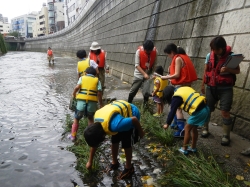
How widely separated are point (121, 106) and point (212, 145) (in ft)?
6.32

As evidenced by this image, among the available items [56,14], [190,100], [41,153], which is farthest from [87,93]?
[56,14]

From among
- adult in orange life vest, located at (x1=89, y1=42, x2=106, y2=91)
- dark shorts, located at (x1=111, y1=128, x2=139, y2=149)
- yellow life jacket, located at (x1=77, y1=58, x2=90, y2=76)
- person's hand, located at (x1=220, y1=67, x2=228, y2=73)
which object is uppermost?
person's hand, located at (x1=220, y1=67, x2=228, y2=73)

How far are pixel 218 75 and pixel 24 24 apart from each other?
130340 millimetres

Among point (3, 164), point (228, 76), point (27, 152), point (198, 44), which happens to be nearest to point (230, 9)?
point (198, 44)

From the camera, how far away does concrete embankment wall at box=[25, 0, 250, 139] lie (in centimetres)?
430

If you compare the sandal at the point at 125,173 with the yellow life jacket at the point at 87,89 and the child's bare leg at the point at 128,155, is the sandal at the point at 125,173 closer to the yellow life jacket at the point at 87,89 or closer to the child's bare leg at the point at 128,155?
the child's bare leg at the point at 128,155

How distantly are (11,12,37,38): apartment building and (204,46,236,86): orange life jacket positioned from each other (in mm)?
117789

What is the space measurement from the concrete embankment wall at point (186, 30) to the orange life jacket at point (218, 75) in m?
0.78

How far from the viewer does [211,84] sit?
3852mm

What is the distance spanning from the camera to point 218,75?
3.71 m

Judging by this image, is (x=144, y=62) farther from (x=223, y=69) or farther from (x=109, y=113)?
(x=109, y=113)

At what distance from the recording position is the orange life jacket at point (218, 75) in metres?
3.62

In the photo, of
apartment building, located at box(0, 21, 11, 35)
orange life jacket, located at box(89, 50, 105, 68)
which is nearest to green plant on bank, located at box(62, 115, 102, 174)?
orange life jacket, located at box(89, 50, 105, 68)

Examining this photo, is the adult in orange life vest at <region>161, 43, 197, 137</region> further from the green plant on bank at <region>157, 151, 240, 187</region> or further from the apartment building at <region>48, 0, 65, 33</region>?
the apartment building at <region>48, 0, 65, 33</region>
